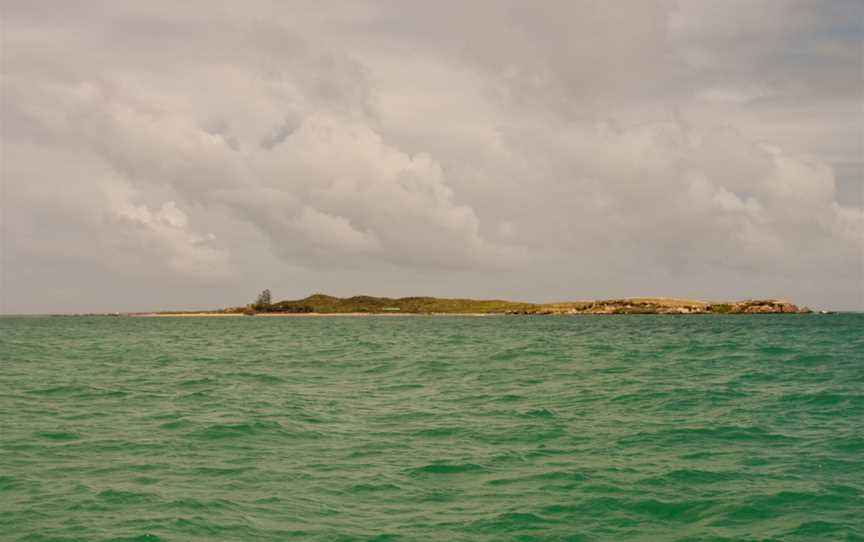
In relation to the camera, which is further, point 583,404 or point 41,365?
point 41,365

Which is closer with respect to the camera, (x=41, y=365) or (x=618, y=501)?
(x=618, y=501)

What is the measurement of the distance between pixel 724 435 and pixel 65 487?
20.3 meters

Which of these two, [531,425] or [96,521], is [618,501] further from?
[96,521]

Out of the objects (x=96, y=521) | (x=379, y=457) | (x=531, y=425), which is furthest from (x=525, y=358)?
(x=96, y=521)

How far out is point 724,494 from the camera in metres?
16.5

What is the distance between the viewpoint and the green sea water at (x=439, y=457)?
14.5m

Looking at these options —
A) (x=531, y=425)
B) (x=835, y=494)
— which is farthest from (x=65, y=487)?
(x=835, y=494)

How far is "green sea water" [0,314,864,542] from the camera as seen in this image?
572 inches

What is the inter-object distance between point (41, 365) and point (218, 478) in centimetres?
3998

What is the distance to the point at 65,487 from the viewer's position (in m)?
16.9

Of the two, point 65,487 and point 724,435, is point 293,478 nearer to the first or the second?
point 65,487

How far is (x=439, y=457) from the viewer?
66.9ft

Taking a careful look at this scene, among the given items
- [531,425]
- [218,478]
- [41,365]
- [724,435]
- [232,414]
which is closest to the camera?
[218,478]

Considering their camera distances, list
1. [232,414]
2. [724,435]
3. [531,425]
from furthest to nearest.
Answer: [232,414]
[531,425]
[724,435]
